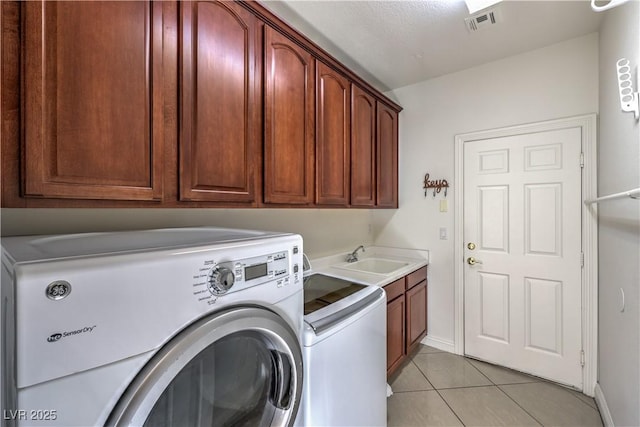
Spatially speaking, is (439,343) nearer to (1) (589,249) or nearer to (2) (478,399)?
(2) (478,399)

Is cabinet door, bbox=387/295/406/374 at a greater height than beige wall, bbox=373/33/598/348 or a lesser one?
lesser

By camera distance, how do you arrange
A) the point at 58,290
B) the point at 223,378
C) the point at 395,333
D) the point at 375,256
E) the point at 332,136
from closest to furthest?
the point at 58,290 < the point at 223,378 < the point at 332,136 < the point at 395,333 < the point at 375,256

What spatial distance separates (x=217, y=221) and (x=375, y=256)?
1.82 metres

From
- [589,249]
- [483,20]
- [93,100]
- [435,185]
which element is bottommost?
[589,249]

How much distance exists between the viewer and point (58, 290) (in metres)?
0.48

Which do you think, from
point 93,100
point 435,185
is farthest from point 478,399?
point 93,100

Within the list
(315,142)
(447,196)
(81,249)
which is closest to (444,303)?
(447,196)

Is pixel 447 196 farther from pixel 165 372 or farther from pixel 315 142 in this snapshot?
pixel 165 372

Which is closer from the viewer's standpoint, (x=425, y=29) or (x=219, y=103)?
(x=219, y=103)

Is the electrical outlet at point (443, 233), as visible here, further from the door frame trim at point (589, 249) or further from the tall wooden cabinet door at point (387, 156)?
the door frame trim at point (589, 249)

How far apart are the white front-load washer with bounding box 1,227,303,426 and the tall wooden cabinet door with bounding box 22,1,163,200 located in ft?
0.67

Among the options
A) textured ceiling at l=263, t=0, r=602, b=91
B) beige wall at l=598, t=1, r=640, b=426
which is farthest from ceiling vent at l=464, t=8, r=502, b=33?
beige wall at l=598, t=1, r=640, b=426

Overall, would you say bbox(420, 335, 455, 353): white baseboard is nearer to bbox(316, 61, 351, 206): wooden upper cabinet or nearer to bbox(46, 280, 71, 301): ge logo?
bbox(316, 61, 351, 206): wooden upper cabinet

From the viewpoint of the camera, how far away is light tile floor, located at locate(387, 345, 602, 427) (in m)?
A: 1.69
